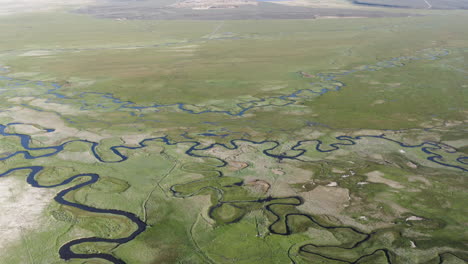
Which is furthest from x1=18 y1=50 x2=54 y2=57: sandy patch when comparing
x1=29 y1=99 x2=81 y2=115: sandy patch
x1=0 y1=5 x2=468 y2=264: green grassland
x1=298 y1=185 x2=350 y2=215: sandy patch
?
x1=298 y1=185 x2=350 y2=215: sandy patch

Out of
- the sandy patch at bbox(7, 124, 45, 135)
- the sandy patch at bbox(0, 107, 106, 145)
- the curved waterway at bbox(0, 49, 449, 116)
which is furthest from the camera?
the curved waterway at bbox(0, 49, 449, 116)

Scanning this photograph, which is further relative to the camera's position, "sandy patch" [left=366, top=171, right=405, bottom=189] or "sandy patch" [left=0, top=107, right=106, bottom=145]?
"sandy patch" [left=0, top=107, right=106, bottom=145]

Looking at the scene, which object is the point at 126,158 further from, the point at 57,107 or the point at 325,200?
the point at 57,107

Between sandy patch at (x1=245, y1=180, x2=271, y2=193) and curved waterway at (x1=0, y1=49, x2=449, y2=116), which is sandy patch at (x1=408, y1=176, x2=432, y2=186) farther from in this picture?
curved waterway at (x1=0, y1=49, x2=449, y2=116)

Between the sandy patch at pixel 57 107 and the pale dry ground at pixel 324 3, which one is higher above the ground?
the pale dry ground at pixel 324 3

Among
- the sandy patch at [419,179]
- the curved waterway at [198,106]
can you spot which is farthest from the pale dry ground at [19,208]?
the sandy patch at [419,179]

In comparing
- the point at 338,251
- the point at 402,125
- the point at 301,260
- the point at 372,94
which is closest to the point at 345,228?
the point at 338,251

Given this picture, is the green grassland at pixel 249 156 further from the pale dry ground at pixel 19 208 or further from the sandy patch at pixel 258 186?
the pale dry ground at pixel 19 208

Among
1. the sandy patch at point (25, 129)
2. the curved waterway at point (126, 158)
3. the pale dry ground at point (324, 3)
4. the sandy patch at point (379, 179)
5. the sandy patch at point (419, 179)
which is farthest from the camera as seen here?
the pale dry ground at point (324, 3)
